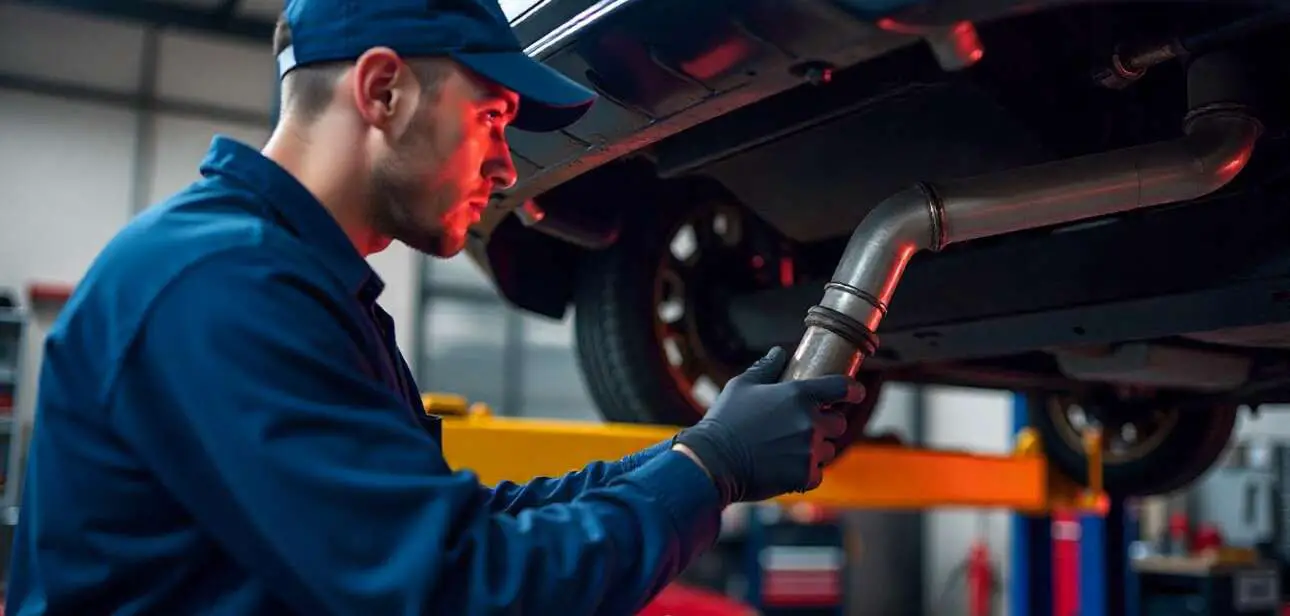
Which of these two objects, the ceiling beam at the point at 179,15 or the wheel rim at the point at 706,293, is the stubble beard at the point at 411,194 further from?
the ceiling beam at the point at 179,15

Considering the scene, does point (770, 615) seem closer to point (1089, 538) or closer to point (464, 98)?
point (1089, 538)

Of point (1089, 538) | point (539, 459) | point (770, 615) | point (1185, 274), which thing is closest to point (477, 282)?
point (770, 615)

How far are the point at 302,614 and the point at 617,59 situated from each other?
73cm

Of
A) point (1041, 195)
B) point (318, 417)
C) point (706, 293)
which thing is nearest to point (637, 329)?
point (706, 293)

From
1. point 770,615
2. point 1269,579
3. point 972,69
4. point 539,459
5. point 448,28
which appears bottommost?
point 770,615

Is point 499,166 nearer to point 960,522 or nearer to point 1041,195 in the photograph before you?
point 1041,195

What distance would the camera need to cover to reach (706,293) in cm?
219

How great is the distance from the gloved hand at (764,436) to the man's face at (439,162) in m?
0.30

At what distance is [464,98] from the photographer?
1025 millimetres

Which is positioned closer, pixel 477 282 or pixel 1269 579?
pixel 1269 579

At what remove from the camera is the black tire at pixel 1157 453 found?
275 cm

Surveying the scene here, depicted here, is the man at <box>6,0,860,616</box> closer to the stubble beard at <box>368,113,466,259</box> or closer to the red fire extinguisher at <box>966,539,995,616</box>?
the stubble beard at <box>368,113,466,259</box>

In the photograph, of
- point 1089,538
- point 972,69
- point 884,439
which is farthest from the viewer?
point 1089,538

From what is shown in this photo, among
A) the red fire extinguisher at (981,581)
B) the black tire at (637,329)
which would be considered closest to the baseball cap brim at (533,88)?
the black tire at (637,329)
